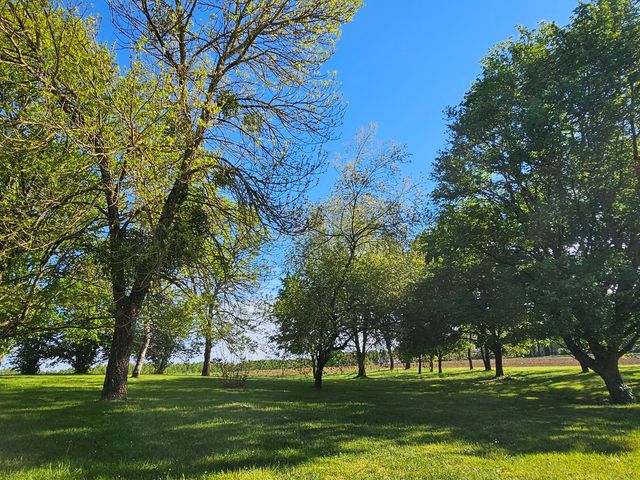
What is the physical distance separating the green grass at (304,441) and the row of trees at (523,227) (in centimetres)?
377

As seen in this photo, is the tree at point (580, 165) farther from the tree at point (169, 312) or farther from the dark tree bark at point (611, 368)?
the tree at point (169, 312)

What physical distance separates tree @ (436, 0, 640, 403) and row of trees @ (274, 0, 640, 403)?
5 centimetres

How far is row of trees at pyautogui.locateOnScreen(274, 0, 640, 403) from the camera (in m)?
14.5

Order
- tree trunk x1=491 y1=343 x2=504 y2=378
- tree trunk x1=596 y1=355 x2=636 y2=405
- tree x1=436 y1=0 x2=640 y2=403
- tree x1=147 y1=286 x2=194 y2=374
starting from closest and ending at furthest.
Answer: tree x1=147 y1=286 x2=194 y2=374
tree x1=436 y1=0 x2=640 y2=403
tree trunk x1=596 y1=355 x2=636 y2=405
tree trunk x1=491 y1=343 x2=504 y2=378

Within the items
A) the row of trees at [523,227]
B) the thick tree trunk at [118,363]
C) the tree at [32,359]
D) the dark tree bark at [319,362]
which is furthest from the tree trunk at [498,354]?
the tree at [32,359]

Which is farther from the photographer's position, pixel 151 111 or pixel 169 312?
pixel 169 312

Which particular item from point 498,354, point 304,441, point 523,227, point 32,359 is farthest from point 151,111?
point 32,359

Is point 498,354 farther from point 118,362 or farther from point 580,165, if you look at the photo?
point 118,362

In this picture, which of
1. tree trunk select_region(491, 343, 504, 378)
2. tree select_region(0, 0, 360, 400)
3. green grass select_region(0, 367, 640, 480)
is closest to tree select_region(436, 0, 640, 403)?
green grass select_region(0, 367, 640, 480)

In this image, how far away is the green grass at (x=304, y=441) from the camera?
21.2 ft

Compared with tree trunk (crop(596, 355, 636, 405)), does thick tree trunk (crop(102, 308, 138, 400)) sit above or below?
above

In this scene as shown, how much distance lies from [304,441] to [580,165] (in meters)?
13.4

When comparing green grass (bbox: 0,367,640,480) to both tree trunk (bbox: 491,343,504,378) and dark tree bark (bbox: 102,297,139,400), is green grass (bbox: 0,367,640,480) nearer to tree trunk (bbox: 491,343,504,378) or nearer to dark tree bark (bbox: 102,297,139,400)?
dark tree bark (bbox: 102,297,139,400)

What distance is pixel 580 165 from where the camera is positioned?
49.6 feet
